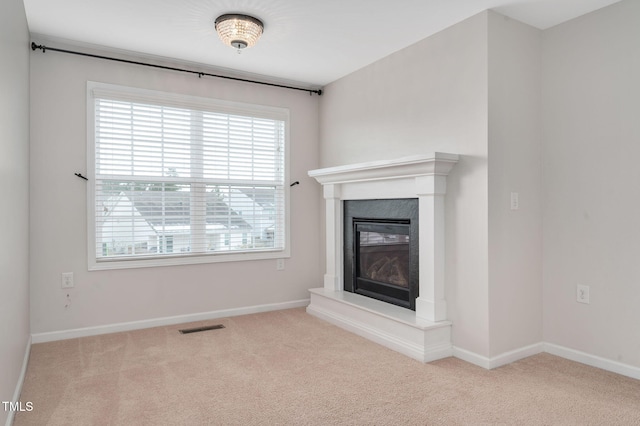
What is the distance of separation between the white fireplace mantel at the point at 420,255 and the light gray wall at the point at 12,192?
2358 mm

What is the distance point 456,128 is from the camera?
307 cm

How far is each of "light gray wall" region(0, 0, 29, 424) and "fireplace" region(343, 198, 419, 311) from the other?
8.57 ft

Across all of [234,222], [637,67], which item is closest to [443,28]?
[637,67]

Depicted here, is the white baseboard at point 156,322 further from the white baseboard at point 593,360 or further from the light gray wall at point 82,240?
the white baseboard at point 593,360

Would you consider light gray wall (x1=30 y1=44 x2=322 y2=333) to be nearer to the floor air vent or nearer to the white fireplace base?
the floor air vent

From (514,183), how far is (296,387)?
2.02m

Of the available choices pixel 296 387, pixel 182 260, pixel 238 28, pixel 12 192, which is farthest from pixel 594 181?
pixel 12 192

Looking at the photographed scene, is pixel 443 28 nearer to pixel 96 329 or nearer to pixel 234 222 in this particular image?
pixel 234 222

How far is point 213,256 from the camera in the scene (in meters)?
4.11

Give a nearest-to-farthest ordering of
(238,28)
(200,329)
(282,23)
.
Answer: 1. (238,28)
2. (282,23)
3. (200,329)

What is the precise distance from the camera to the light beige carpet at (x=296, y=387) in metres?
2.17

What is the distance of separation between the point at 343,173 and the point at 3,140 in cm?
254

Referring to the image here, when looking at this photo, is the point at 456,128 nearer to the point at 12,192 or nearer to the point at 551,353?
the point at 551,353

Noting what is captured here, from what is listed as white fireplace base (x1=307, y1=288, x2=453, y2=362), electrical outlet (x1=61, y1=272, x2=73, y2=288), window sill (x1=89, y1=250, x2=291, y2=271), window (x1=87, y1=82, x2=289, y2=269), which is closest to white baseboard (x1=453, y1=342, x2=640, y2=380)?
white fireplace base (x1=307, y1=288, x2=453, y2=362)
